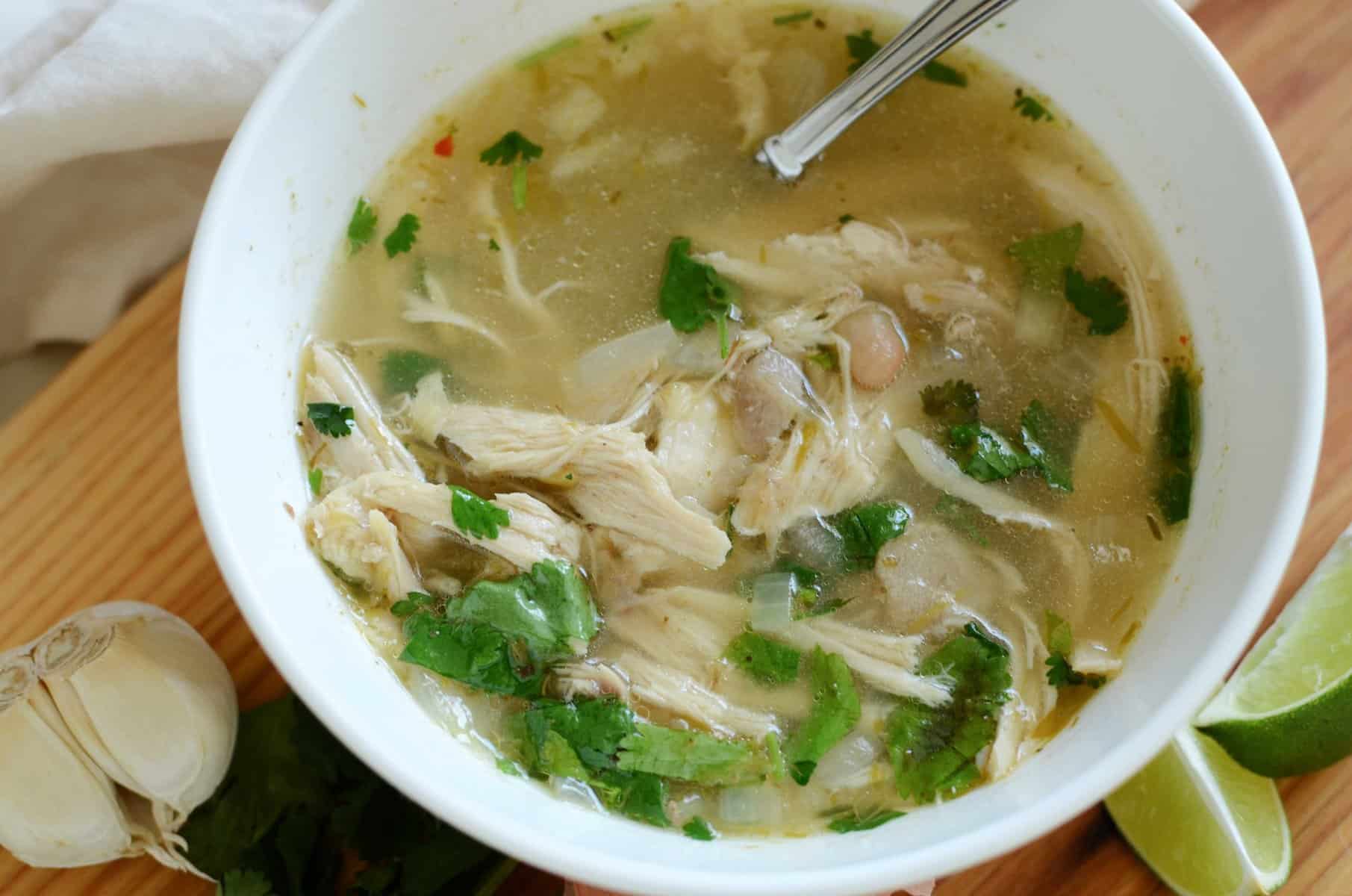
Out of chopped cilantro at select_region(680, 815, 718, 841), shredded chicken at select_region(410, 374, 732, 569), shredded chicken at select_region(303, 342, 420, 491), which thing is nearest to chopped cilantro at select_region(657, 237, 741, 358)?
shredded chicken at select_region(410, 374, 732, 569)

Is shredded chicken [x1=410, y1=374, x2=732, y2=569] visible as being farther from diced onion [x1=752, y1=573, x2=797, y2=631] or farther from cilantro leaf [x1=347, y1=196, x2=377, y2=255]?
cilantro leaf [x1=347, y1=196, x2=377, y2=255]

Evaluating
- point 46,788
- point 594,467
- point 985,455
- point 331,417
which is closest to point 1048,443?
point 985,455

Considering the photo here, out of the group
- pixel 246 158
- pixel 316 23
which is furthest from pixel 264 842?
pixel 316 23

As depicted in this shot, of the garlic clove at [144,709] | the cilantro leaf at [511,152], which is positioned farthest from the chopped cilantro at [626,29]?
the garlic clove at [144,709]

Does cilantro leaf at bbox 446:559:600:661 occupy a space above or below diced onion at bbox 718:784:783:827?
above

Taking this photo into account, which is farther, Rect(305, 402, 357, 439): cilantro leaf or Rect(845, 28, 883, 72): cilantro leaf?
Rect(845, 28, 883, 72): cilantro leaf

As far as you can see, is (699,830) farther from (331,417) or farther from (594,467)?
(331,417)
